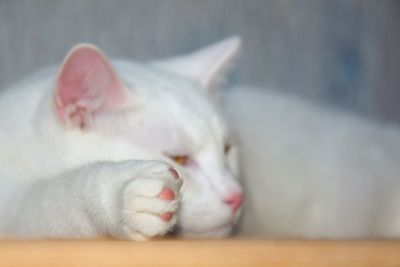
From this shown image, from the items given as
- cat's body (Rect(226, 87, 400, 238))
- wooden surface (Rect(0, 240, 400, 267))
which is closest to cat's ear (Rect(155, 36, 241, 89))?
cat's body (Rect(226, 87, 400, 238))

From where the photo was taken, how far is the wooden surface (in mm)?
625

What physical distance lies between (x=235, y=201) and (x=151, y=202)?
437mm

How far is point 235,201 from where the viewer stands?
1187 millimetres

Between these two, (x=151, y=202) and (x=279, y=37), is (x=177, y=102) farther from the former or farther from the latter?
(x=279, y=37)

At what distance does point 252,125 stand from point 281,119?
0.24 ft

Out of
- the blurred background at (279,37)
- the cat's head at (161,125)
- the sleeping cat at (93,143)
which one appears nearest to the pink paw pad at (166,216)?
the sleeping cat at (93,143)

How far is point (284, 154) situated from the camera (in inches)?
60.4

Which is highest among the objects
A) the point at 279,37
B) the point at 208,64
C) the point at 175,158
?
the point at 279,37

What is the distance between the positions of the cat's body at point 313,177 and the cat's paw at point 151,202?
71cm

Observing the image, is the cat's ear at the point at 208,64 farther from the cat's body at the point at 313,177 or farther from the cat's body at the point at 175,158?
the cat's body at the point at 313,177

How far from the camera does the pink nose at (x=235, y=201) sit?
1179mm

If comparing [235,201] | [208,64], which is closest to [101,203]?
[235,201]

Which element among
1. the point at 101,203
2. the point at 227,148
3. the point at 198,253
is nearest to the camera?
the point at 198,253

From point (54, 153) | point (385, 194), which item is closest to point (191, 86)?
point (54, 153)
